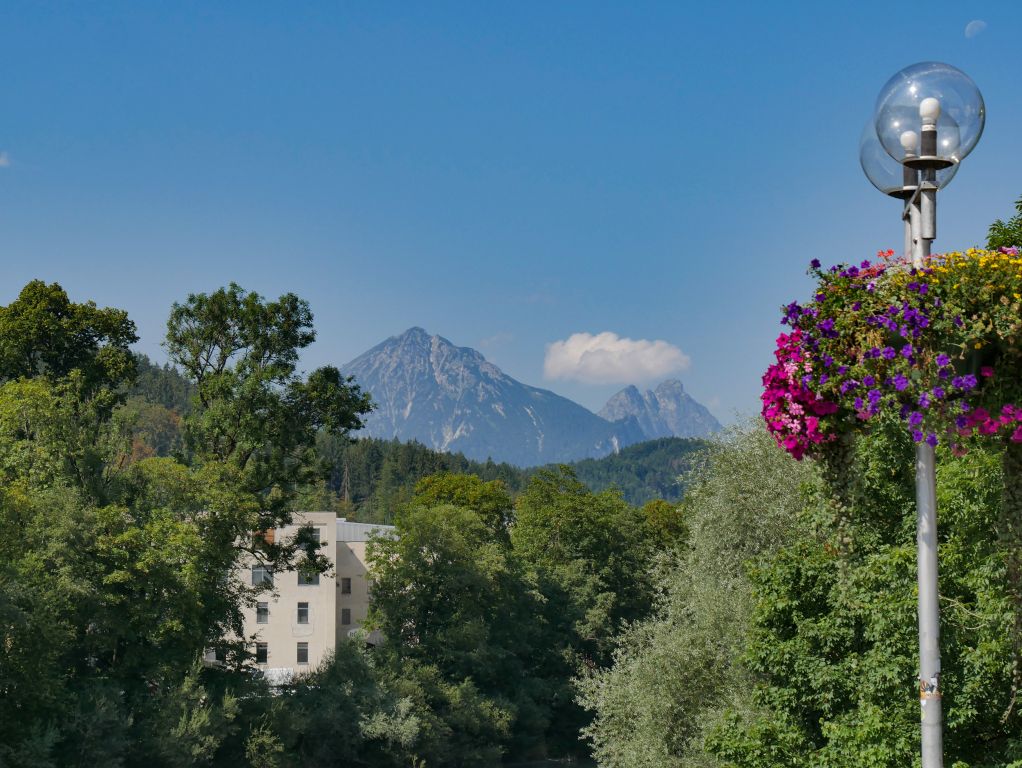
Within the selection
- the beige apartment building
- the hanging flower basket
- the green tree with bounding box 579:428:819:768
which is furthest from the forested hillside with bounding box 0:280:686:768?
the hanging flower basket

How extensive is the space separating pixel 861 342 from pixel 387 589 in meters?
46.7

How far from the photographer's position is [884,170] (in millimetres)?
7395

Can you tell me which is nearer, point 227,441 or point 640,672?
point 640,672

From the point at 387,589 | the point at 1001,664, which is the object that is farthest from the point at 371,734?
the point at 1001,664

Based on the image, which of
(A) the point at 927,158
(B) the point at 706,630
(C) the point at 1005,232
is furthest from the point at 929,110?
(B) the point at 706,630

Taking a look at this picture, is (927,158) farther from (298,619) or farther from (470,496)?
(470,496)

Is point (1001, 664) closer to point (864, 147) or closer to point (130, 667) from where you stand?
point (864, 147)

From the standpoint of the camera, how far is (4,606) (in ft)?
98.5

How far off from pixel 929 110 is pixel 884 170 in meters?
0.45

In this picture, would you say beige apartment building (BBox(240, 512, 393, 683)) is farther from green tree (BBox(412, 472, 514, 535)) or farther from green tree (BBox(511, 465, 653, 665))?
green tree (BBox(412, 472, 514, 535))

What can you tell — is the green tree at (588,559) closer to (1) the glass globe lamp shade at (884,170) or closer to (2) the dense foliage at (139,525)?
(2) the dense foliage at (139,525)

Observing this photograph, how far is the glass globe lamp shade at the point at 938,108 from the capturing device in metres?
7.18

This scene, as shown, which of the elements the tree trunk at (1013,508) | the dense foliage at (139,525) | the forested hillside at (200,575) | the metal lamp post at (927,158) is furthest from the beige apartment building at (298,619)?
the metal lamp post at (927,158)

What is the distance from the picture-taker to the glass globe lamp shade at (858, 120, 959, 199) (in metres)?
7.29
